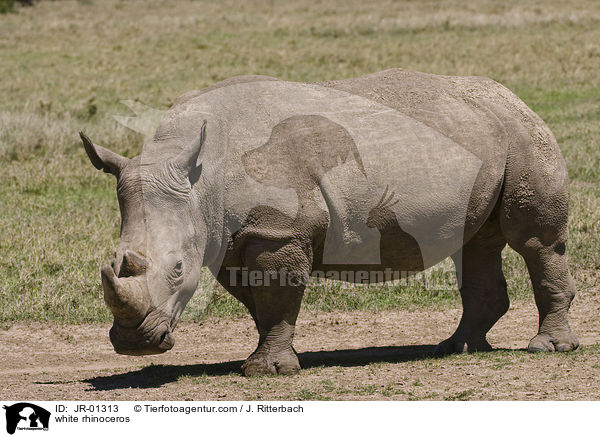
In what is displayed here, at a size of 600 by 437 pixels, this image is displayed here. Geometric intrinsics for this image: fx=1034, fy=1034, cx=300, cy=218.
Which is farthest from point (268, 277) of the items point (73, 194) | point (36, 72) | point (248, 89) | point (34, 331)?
point (36, 72)

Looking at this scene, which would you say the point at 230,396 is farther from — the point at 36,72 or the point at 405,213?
the point at 36,72

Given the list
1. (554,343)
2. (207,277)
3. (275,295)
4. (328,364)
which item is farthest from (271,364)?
(207,277)

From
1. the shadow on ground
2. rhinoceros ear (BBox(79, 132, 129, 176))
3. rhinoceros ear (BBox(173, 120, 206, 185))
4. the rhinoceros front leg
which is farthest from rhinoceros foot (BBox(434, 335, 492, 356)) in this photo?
rhinoceros ear (BBox(79, 132, 129, 176))

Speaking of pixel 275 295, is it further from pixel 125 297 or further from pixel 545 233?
pixel 545 233

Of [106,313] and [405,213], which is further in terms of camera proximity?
[106,313]

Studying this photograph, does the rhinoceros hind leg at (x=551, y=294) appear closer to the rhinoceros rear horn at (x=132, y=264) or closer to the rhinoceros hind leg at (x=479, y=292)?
the rhinoceros hind leg at (x=479, y=292)

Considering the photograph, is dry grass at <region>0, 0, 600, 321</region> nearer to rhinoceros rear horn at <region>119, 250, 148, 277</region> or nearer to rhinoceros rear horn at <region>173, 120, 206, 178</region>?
rhinoceros rear horn at <region>173, 120, 206, 178</region>

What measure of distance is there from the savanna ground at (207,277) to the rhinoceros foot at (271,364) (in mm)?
188

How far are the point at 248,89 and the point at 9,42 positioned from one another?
26.4 metres

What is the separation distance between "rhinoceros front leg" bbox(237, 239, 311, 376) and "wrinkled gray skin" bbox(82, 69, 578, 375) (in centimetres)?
1

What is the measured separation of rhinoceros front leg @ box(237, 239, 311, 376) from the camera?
7.36 m

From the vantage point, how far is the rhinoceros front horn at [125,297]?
244 inches

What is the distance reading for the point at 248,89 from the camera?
310 inches
